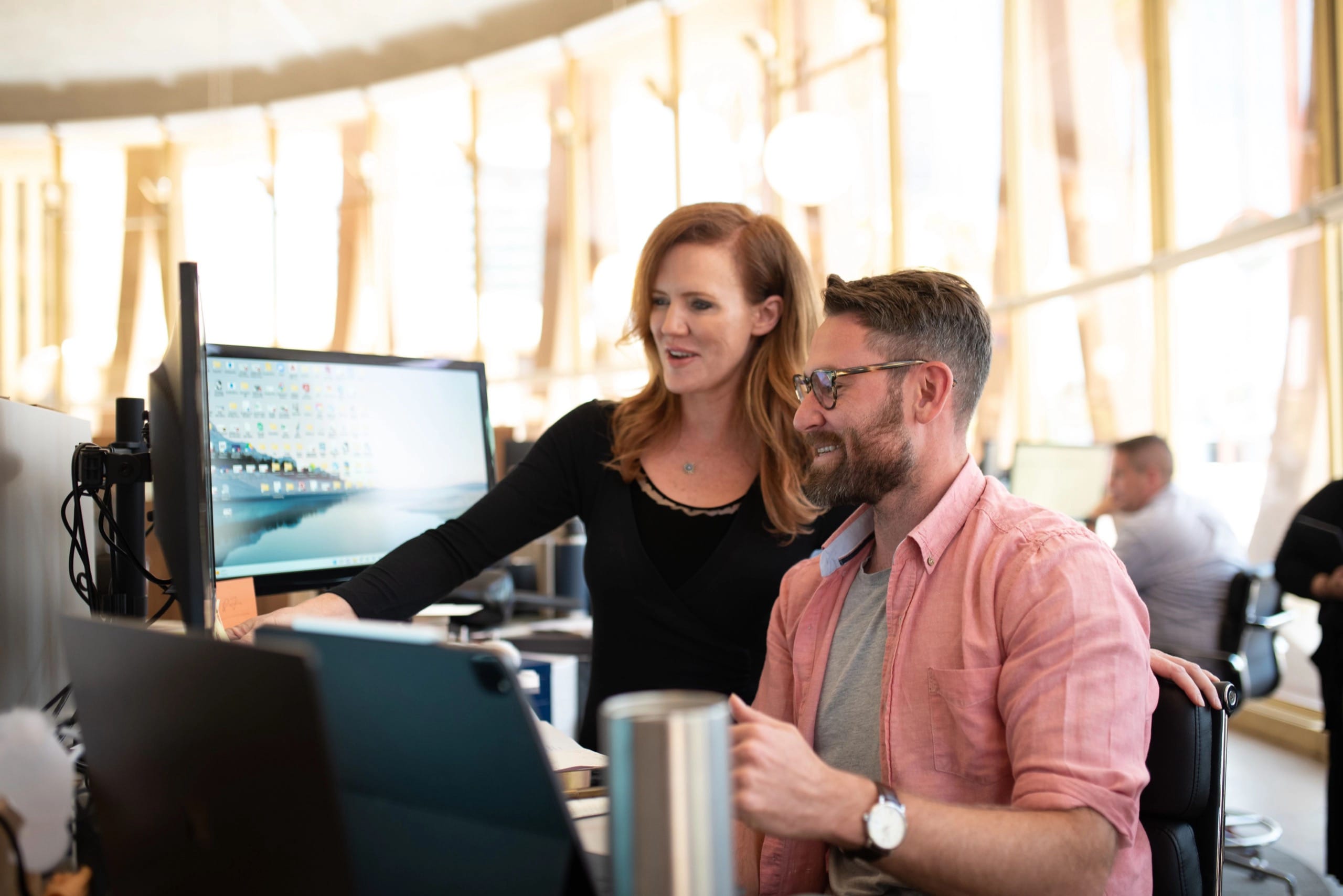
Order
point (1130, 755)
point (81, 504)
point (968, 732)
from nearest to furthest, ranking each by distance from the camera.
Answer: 1. point (1130, 755)
2. point (968, 732)
3. point (81, 504)

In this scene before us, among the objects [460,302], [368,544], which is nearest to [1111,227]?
[368,544]

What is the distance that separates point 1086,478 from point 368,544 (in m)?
3.51

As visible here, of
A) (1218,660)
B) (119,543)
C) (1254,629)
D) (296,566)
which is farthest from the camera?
(1254,629)

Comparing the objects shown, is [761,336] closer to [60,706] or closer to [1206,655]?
[60,706]

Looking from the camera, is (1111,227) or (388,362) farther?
(1111,227)

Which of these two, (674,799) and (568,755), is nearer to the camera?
(674,799)

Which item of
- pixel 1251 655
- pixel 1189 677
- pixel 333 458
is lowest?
pixel 1251 655

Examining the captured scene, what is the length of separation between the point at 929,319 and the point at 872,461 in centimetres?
21

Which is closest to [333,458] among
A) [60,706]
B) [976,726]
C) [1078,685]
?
[60,706]

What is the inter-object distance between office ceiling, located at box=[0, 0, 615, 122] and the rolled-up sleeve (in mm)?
9014

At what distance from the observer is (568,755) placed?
4.42 ft

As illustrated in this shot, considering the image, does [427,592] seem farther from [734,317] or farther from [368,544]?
[734,317]

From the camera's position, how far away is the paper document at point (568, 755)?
1.27 metres

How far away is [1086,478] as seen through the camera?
14.6 ft
